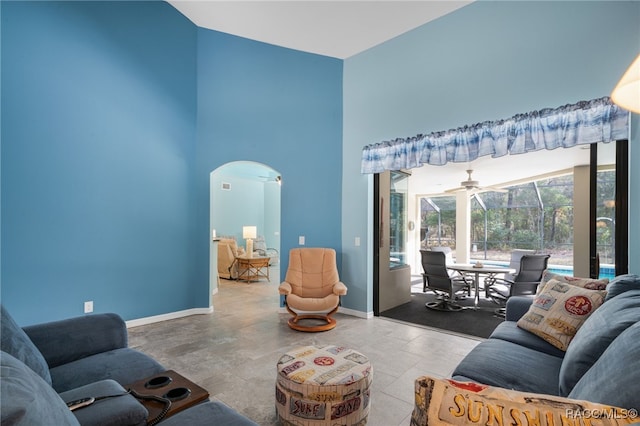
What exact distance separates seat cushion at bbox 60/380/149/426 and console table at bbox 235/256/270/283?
18.8 feet

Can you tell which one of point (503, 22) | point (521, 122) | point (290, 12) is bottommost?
point (521, 122)

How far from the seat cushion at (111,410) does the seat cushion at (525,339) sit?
2.33 meters

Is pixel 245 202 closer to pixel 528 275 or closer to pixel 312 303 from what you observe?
pixel 312 303

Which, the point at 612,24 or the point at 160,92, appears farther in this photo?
the point at 160,92

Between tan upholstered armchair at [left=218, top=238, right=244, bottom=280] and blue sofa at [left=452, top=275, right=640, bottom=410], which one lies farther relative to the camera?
tan upholstered armchair at [left=218, top=238, right=244, bottom=280]

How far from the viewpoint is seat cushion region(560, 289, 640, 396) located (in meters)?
1.40

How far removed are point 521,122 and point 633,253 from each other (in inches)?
60.5

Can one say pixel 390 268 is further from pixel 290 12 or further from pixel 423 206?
pixel 423 206

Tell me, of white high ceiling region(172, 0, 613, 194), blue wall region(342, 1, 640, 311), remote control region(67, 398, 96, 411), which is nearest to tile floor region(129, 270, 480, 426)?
blue wall region(342, 1, 640, 311)

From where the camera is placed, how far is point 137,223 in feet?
13.3

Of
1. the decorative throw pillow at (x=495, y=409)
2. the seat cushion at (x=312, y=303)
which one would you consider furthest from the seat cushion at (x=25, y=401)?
the seat cushion at (x=312, y=303)

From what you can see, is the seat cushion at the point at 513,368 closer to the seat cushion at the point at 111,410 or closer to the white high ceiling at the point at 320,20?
the seat cushion at the point at 111,410

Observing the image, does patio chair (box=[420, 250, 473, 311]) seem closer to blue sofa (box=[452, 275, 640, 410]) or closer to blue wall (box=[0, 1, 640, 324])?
blue wall (box=[0, 1, 640, 324])

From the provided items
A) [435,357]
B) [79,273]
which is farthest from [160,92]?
[435,357]
